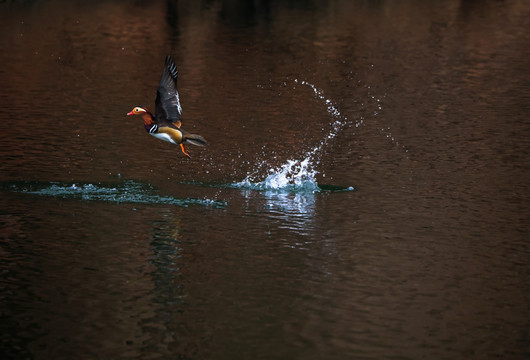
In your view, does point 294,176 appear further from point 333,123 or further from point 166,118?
point 333,123

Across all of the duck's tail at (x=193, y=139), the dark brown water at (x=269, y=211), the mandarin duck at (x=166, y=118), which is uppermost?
the mandarin duck at (x=166, y=118)

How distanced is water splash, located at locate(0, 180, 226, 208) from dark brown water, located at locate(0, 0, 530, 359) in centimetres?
6

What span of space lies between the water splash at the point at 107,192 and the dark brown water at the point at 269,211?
6cm

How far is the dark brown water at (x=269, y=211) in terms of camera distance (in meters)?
11.3

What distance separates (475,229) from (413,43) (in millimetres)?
27546

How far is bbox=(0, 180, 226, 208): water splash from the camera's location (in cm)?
1705

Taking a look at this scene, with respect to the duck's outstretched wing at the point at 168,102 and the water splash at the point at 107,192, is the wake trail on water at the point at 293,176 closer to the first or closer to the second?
the water splash at the point at 107,192

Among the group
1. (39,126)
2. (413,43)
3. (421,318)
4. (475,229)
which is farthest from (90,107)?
(413,43)

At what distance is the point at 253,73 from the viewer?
110 ft

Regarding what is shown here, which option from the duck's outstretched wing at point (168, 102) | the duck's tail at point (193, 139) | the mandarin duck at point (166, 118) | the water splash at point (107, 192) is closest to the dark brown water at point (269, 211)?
the water splash at point (107, 192)

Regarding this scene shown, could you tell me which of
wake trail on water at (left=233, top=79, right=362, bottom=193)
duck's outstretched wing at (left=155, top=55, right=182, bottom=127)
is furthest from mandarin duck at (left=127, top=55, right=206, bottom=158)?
wake trail on water at (left=233, top=79, right=362, bottom=193)

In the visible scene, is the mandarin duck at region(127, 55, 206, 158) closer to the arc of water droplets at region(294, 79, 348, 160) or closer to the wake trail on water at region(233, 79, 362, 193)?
the wake trail on water at region(233, 79, 362, 193)

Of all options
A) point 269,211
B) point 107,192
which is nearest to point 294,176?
point 269,211

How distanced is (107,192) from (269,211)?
302 centimetres
